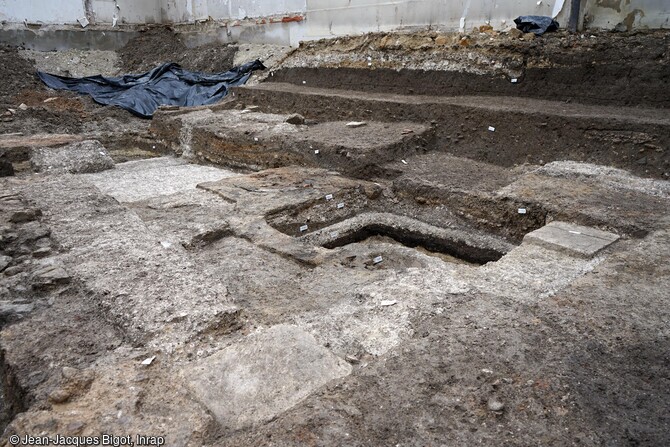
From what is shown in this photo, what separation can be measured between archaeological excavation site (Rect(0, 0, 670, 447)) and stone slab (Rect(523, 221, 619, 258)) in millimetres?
19

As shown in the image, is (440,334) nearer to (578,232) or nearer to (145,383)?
(145,383)

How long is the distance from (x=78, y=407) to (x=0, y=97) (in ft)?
34.1

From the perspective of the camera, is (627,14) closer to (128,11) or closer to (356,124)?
(356,124)

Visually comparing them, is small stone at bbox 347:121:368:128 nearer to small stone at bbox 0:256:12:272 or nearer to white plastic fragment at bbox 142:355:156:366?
small stone at bbox 0:256:12:272

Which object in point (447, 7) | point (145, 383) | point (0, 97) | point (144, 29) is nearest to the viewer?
point (145, 383)

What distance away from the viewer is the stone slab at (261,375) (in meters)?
1.79

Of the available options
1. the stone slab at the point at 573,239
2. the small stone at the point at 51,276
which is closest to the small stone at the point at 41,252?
the small stone at the point at 51,276

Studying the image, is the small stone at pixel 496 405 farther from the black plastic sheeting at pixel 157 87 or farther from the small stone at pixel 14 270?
the black plastic sheeting at pixel 157 87

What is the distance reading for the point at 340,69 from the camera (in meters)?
7.66

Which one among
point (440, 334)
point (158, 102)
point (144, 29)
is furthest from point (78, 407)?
point (144, 29)

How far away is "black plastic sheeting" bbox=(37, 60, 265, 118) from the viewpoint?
32.4 feet

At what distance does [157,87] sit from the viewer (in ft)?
33.8

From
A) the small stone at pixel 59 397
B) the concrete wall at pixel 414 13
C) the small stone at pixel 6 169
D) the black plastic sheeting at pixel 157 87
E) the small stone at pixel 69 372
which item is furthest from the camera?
the black plastic sheeting at pixel 157 87

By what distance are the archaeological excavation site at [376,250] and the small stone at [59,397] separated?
1 cm
